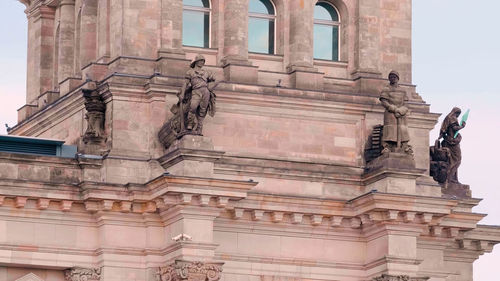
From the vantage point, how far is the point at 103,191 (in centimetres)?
5547

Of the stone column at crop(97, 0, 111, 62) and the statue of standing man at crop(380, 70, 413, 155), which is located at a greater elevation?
the stone column at crop(97, 0, 111, 62)

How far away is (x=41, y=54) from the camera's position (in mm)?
63312

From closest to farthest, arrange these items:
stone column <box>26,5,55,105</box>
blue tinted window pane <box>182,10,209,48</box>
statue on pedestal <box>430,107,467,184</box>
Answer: blue tinted window pane <box>182,10,209,48</box>, statue on pedestal <box>430,107,467,184</box>, stone column <box>26,5,55,105</box>

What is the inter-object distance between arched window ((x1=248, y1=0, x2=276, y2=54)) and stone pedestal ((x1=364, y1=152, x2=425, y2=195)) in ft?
14.1

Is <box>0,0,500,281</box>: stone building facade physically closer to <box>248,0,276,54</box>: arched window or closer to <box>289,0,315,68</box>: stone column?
<box>289,0,315,68</box>: stone column

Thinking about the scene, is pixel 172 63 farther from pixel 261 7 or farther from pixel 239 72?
pixel 261 7

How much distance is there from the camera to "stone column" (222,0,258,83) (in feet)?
190

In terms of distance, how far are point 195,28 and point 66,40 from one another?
458 cm

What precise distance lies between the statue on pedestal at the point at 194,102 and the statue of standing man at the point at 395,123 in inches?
170

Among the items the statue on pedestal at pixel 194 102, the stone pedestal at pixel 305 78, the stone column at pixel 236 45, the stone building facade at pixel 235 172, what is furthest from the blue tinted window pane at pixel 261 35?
the statue on pedestal at pixel 194 102

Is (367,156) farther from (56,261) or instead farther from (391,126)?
(56,261)

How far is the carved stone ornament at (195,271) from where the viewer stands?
54.8 m

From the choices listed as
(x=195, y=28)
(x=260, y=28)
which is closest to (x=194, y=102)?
(x=195, y=28)

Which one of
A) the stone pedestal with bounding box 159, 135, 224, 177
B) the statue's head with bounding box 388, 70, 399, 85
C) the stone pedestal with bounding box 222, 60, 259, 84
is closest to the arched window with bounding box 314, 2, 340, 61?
the stone pedestal with bounding box 222, 60, 259, 84
